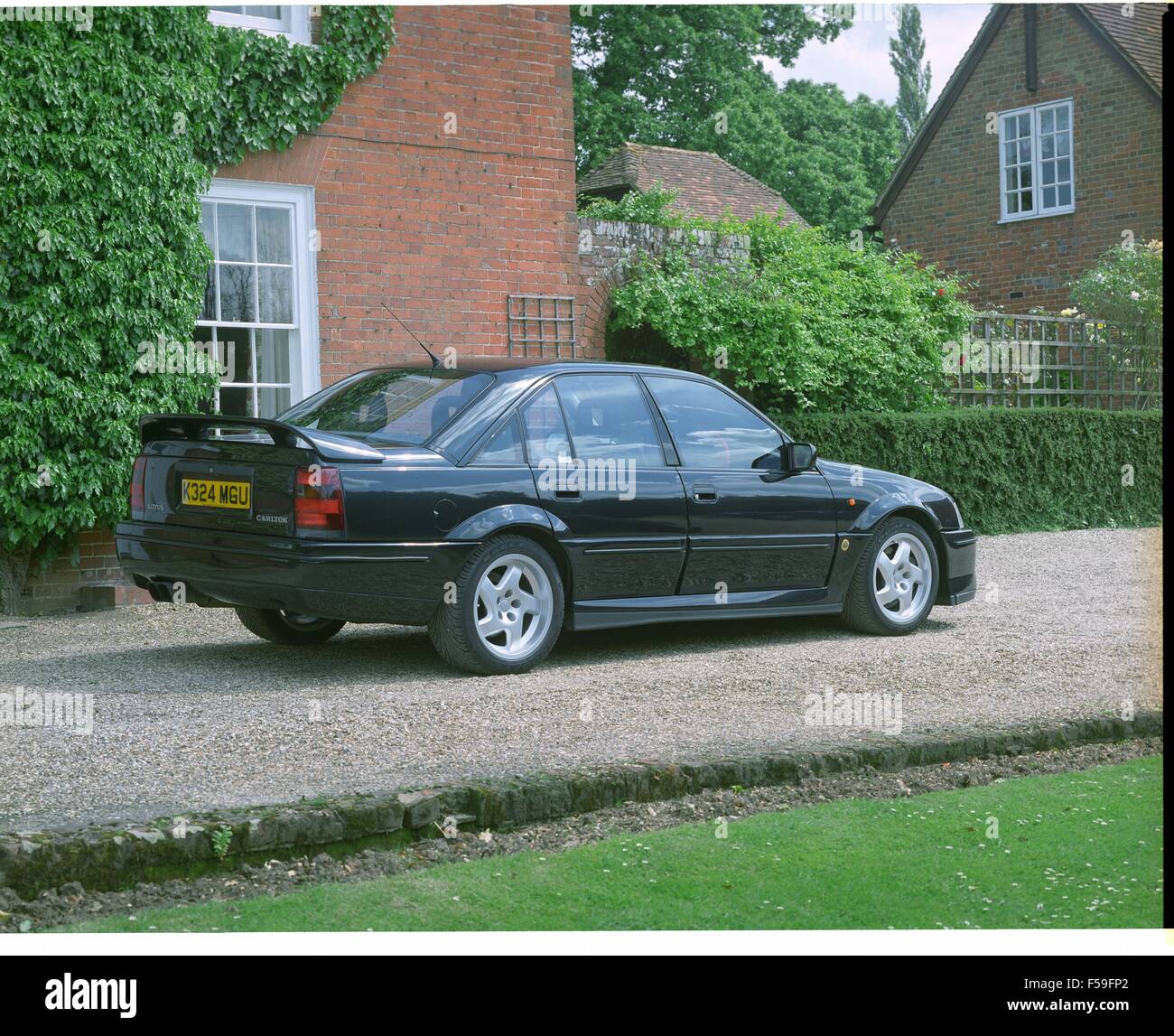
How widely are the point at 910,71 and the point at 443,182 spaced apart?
54853 millimetres

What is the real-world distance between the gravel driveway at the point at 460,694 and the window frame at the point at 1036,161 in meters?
16.6

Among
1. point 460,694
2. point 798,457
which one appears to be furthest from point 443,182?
point 460,694

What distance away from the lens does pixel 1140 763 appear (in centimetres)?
578

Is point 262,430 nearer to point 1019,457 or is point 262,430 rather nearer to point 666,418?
point 666,418

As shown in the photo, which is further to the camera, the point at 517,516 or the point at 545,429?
the point at 545,429

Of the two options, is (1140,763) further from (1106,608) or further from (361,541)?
(1106,608)

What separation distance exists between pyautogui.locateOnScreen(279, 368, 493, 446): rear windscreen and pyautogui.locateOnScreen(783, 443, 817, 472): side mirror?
1.86 meters

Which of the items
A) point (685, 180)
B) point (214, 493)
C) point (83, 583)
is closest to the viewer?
point (214, 493)

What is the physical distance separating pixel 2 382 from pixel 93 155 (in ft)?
5.43

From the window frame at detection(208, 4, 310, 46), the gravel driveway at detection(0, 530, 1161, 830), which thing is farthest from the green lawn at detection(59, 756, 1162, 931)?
the window frame at detection(208, 4, 310, 46)

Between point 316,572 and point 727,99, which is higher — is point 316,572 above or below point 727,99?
below

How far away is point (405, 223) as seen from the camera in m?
12.7

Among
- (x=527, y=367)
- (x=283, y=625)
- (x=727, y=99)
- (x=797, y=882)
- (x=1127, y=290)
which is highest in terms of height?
(x=727, y=99)
